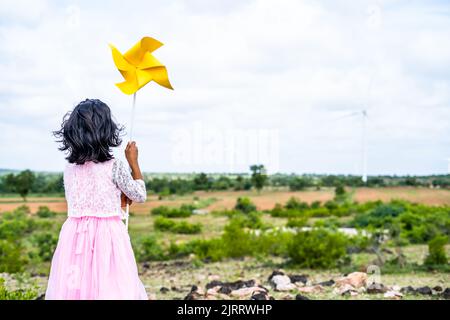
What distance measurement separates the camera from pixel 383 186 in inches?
1139

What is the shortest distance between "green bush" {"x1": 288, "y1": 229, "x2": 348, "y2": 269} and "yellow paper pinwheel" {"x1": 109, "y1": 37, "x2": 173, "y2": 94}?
643 cm

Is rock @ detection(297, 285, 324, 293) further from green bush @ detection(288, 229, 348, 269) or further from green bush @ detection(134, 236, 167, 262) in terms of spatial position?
green bush @ detection(134, 236, 167, 262)

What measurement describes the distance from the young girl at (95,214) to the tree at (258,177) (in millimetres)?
24738

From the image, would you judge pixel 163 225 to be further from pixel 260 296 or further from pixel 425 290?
pixel 260 296

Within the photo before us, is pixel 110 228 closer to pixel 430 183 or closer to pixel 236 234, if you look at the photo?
pixel 236 234

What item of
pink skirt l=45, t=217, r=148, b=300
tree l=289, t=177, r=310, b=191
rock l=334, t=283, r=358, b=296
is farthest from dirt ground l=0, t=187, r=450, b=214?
pink skirt l=45, t=217, r=148, b=300

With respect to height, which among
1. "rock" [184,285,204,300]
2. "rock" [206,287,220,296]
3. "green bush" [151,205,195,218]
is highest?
"green bush" [151,205,195,218]

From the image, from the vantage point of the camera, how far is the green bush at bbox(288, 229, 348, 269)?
387 inches

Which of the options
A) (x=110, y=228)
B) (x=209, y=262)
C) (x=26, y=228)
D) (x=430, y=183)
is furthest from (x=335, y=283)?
(x=430, y=183)

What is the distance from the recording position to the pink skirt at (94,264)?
3.62 meters

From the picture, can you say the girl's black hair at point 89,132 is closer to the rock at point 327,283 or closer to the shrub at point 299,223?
the rock at point 327,283

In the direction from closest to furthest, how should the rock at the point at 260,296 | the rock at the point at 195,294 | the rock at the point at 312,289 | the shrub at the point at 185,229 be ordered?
the rock at the point at 260,296 → the rock at the point at 195,294 → the rock at the point at 312,289 → the shrub at the point at 185,229

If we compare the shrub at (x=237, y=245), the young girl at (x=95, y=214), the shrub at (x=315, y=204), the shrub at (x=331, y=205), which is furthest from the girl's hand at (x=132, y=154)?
the shrub at (x=315, y=204)
